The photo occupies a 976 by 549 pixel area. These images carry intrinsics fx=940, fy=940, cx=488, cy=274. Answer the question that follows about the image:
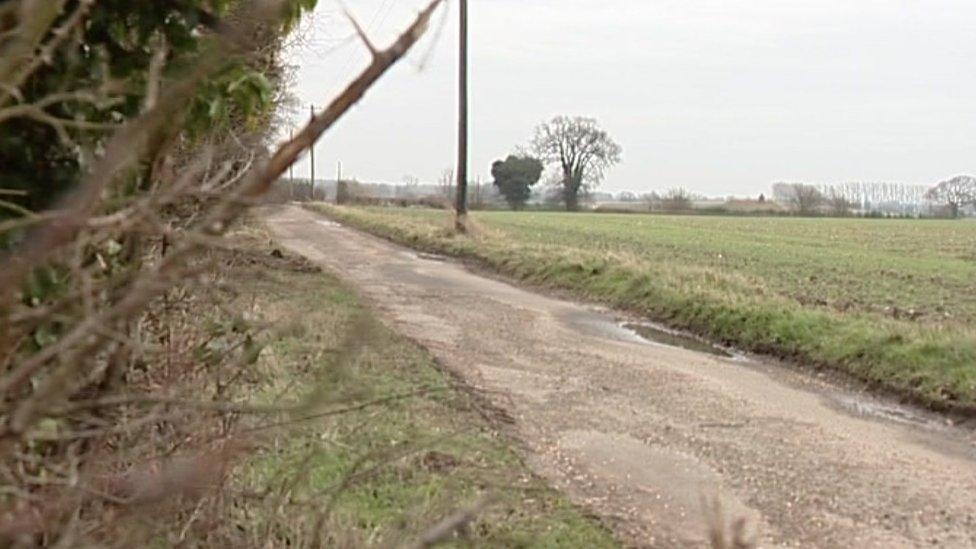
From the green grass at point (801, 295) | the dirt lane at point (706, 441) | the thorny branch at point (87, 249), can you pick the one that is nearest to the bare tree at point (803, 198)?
the green grass at point (801, 295)

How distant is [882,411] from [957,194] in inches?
3622

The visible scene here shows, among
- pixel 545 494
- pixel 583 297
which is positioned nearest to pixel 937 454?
pixel 545 494

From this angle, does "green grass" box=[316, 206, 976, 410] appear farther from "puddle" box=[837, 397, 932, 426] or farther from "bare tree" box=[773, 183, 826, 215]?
"bare tree" box=[773, 183, 826, 215]

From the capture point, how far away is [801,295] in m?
17.0

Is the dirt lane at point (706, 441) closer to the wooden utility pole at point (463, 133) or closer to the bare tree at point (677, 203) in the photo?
the wooden utility pole at point (463, 133)

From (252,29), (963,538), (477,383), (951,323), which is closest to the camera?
(252,29)

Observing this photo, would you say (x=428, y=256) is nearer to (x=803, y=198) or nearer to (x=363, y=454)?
(x=363, y=454)

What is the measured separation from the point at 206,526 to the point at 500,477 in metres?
3.49

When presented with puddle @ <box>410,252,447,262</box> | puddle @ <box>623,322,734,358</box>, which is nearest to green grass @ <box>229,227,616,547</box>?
puddle @ <box>623,322,734,358</box>

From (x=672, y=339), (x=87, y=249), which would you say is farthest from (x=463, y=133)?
(x=87, y=249)

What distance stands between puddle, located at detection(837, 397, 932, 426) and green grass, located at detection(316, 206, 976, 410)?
1.22 ft

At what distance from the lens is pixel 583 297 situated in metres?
17.7

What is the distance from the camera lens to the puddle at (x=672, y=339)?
41.3ft

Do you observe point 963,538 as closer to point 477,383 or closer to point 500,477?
point 500,477
